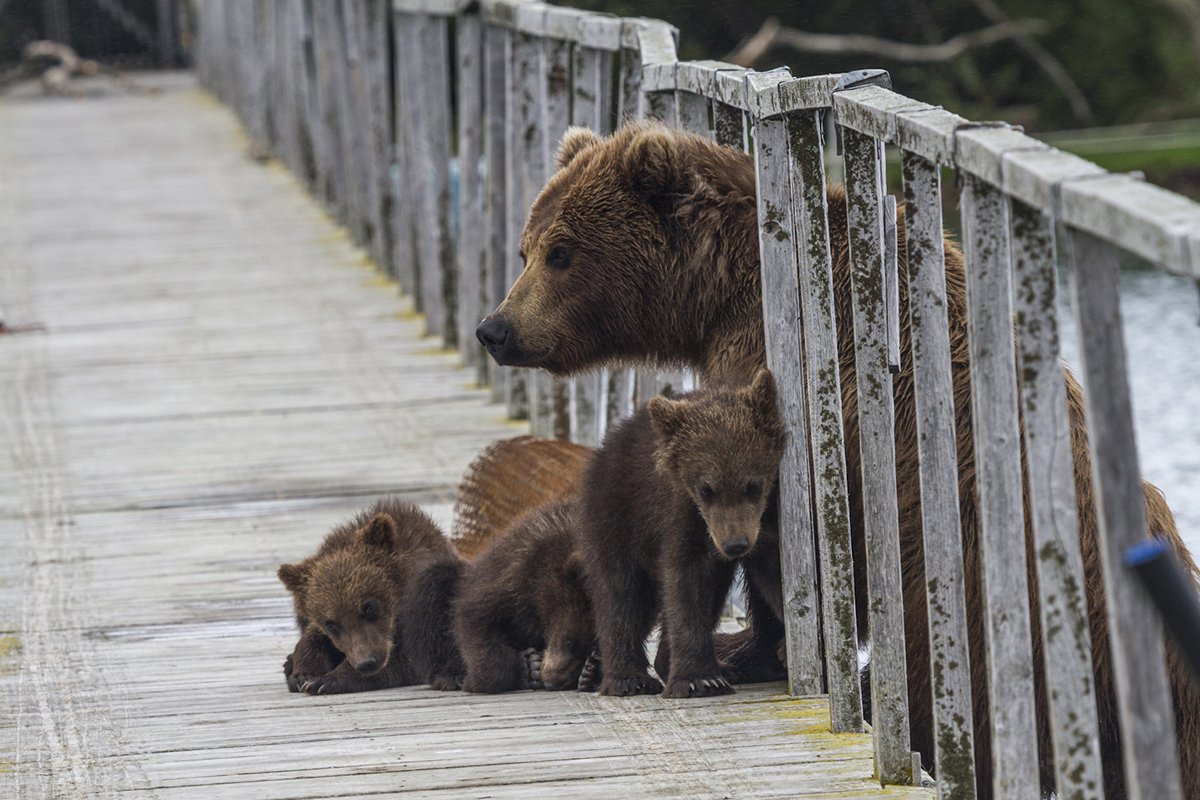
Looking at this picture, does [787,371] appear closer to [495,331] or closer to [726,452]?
[726,452]

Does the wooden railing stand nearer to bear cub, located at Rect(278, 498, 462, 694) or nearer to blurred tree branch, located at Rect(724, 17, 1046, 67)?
bear cub, located at Rect(278, 498, 462, 694)

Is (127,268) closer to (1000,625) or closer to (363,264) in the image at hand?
(363,264)

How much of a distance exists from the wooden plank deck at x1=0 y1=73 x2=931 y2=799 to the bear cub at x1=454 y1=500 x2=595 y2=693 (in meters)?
0.14

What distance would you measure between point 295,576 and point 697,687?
1.32 metres

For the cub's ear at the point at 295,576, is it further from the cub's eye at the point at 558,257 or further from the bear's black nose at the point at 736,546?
the bear's black nose at the point at 736,546

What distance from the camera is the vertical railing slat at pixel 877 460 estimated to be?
345cm

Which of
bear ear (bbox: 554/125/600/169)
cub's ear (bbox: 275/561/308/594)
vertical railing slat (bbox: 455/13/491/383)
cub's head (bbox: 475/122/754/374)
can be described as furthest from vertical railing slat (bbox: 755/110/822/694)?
vertical railing slat (bbox: 455/13/491/383)

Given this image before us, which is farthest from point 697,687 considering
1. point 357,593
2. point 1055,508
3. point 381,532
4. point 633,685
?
point 1055,508

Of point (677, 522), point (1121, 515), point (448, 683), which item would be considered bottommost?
point (448, 683)

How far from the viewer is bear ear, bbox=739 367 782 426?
398 cm

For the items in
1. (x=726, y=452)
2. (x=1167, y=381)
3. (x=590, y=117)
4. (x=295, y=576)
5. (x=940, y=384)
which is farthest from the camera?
(x=1167, y=381)

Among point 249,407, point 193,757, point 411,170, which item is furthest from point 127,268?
point 193,757

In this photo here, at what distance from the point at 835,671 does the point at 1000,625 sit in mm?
1075

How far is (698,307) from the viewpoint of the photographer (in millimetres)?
4398
